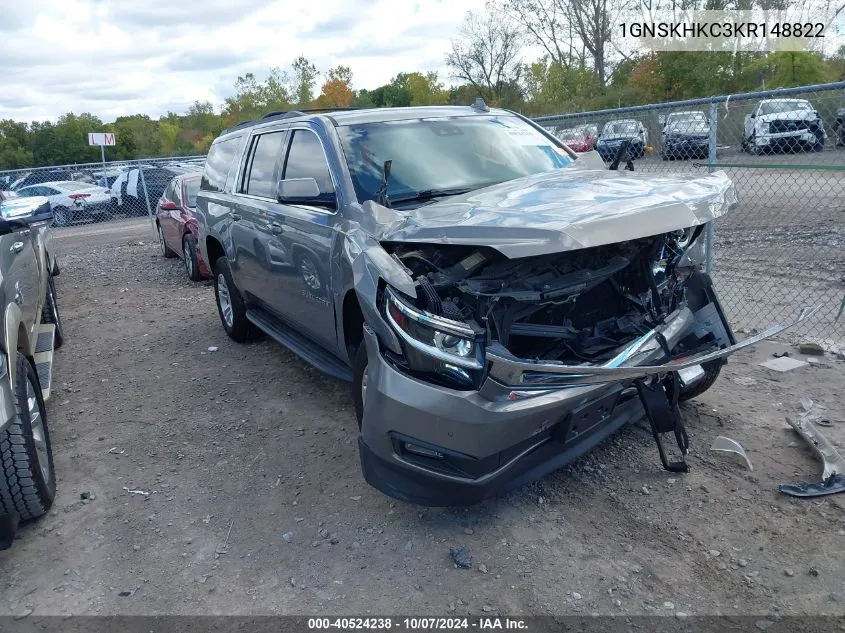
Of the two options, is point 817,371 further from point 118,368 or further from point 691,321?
point 118,368

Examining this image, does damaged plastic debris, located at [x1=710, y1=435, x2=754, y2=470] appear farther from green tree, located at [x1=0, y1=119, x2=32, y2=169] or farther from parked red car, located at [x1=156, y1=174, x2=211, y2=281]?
green tree, located at [x1=0, y1=119, x2=32, y2=169]

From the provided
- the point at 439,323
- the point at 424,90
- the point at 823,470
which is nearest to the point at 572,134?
the point at 823,470

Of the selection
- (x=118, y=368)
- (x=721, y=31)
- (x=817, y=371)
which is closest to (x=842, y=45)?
(x=721, y=31)

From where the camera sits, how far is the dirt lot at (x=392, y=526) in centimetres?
286

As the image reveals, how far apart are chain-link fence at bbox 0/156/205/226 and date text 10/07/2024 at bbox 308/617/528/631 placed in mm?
18089

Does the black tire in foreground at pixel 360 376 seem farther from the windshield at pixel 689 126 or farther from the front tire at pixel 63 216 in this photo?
the front tire at pixel 63 216

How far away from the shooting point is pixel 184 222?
9.77 metres

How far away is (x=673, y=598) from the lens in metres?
2.74

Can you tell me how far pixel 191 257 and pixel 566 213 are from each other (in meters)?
7.88

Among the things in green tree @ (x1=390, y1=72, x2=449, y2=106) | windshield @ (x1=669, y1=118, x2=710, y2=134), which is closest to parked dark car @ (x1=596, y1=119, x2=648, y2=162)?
windshield @ (x1=669, y1=118, x2=710, y2=134)

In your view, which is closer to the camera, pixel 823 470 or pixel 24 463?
pixel 24 463

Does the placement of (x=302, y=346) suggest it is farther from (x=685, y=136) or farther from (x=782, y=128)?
(x=782, y=128)

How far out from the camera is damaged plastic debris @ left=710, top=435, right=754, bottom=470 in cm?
369

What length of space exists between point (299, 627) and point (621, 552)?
4.75 feet
